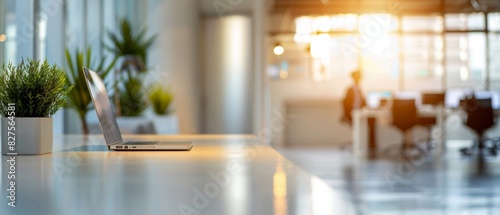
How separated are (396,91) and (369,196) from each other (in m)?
9.72

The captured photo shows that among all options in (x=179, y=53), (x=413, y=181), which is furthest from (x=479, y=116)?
(x=179, y=53)

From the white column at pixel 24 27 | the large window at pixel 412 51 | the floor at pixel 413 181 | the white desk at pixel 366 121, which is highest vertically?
the large window at pixel 412 51

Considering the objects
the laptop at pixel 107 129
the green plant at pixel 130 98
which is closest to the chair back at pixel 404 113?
the green plant at pixel 130 98

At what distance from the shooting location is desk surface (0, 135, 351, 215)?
69cm

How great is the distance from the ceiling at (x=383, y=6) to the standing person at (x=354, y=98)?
2.43m

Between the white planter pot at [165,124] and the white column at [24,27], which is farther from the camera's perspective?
the white planter pot at [165,124]

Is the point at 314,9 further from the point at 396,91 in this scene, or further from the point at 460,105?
the point at 460,105

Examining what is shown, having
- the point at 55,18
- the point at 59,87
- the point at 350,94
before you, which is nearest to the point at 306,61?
the point at 350,94

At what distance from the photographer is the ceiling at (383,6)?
13.5 m

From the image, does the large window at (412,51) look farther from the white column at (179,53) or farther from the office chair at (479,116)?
the white column at (179,53)

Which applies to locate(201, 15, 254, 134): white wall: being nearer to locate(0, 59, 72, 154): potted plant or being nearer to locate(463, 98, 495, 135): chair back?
locate(463, 98, 495, 135): chair back

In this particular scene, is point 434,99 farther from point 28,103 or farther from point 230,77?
point 28,103

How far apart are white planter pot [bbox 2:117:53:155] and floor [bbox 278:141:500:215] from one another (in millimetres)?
2300

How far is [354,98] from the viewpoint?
11.6m
